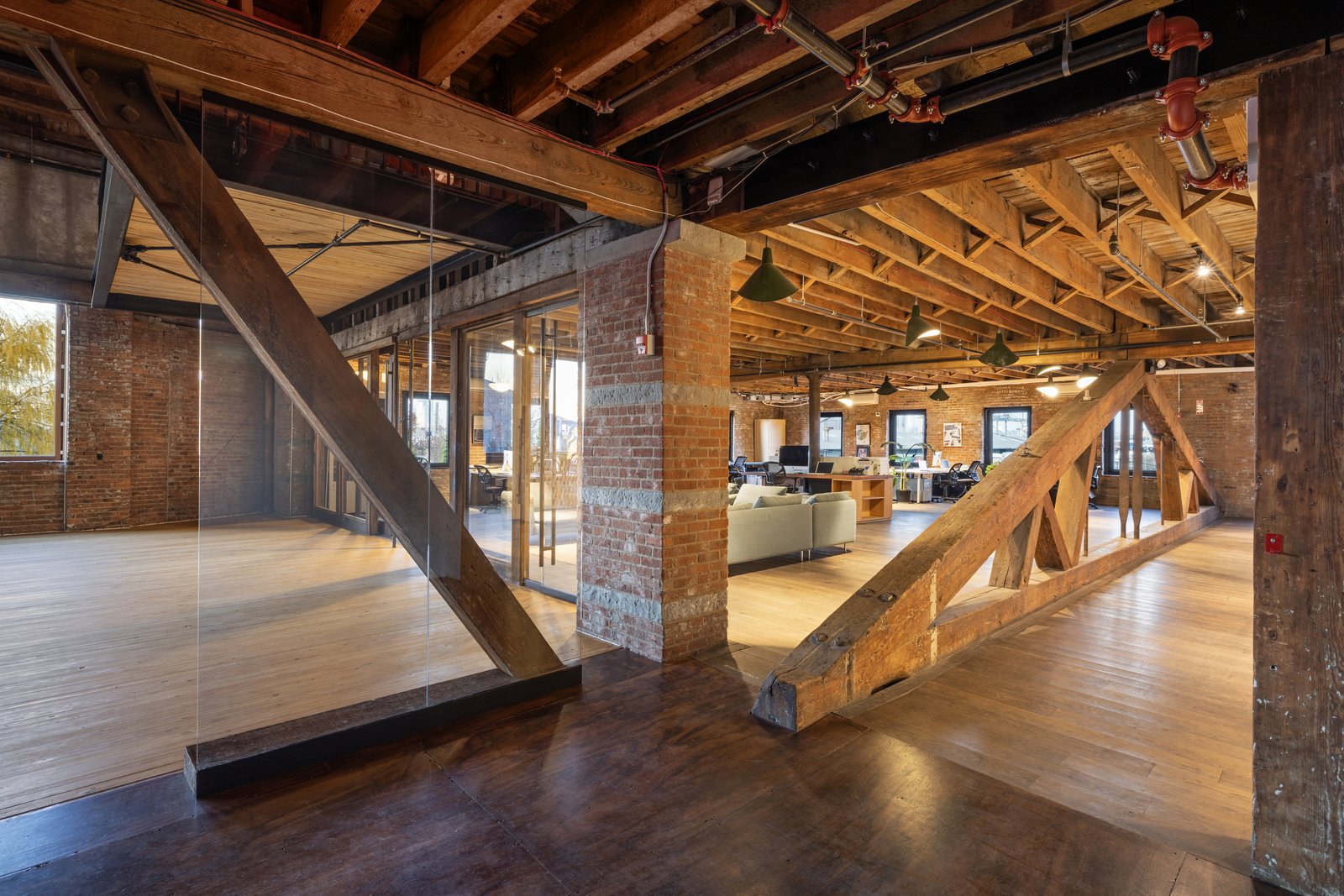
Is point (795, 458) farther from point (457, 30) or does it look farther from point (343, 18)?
point (343, 18)

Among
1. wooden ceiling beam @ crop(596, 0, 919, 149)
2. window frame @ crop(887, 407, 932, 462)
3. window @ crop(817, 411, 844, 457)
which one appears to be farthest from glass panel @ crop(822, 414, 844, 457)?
wooden ceiling beam @ crop(596, 0, 919, 149)

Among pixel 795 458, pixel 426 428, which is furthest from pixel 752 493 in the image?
Answer: pixel 795 458

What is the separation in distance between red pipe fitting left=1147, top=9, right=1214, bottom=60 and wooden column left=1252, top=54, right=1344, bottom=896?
0.90 ft

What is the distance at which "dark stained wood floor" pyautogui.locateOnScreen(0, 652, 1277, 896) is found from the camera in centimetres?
197

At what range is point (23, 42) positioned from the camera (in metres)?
2.16

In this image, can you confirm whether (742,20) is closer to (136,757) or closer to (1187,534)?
(136,757)

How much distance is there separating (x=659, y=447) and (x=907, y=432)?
15.9m

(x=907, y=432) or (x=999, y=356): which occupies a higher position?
(x=999, y=356)

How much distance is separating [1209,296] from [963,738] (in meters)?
7.54

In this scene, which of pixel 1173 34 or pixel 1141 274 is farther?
pixel 1141 274

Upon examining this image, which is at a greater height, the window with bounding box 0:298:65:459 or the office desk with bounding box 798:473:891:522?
the window with bounding box 0:298:65:459

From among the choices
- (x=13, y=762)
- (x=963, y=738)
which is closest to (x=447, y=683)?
(x=13, y=762)

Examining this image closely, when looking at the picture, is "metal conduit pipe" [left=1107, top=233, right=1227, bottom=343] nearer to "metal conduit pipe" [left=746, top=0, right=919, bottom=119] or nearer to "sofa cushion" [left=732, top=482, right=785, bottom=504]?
"metal conduit pipe" [left=746, top=0, right=919, bottom=119]

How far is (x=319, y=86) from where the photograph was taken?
2.65 meters
